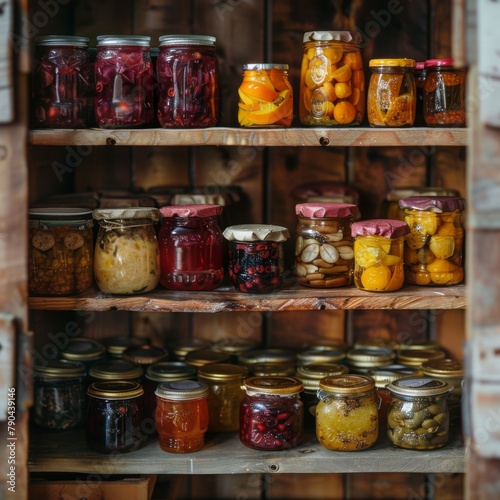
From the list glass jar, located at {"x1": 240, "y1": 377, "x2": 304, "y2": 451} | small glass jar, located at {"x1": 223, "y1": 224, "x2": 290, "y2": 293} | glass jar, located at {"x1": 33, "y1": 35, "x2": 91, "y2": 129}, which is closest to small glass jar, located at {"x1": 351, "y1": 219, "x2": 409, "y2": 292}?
small glass jar, located at {"x1": 223, "y1": 224, "x2": 290, "y2": 293}

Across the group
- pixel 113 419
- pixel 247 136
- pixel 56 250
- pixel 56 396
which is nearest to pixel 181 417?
pixel 113 419

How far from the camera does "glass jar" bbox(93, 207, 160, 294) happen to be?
1661 mm

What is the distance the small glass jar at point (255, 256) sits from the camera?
167cm

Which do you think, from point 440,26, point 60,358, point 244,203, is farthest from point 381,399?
point 440,26

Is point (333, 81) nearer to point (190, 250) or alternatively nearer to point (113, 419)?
point (190, 250)

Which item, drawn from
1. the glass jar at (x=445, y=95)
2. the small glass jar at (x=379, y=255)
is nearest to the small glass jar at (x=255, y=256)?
the small glass jar at (x=379, y=255)

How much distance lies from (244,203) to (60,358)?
21.7 inches

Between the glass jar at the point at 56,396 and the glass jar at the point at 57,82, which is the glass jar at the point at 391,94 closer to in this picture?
the glass jar at the point at 57,82

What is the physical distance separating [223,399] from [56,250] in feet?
1.52

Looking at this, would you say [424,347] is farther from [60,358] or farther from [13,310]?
[13,310]

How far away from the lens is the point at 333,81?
Answer: 168cm

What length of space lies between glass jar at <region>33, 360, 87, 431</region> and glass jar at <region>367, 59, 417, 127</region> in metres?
0.80

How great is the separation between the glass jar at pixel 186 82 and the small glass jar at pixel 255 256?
0.74ft

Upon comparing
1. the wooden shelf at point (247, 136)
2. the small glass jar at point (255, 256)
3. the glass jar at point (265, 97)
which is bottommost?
the small glass jar at point (255, 256)
